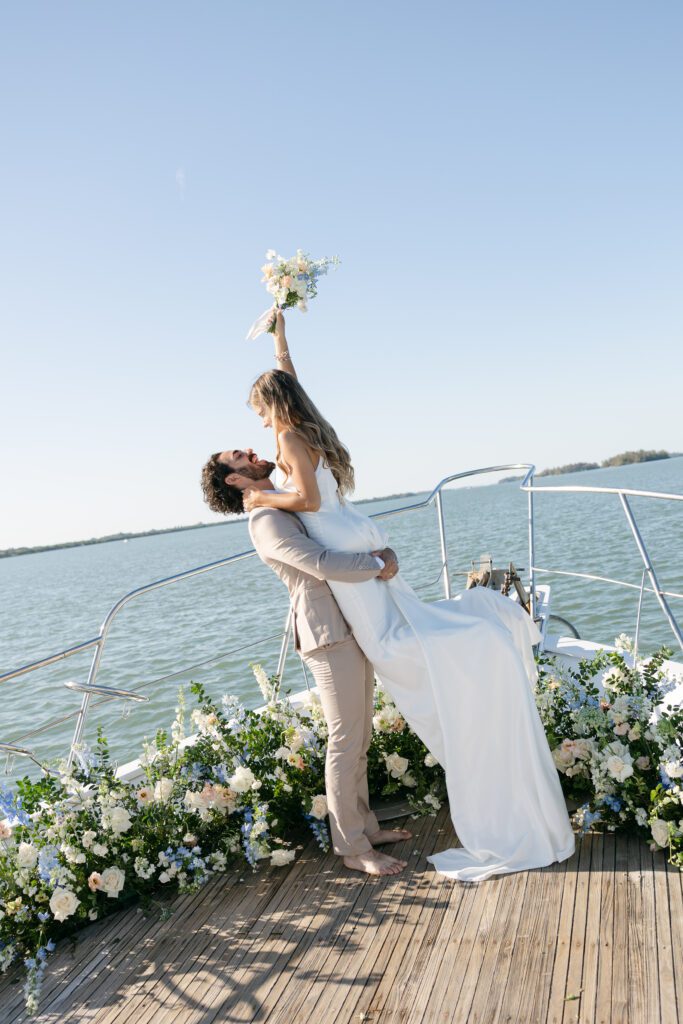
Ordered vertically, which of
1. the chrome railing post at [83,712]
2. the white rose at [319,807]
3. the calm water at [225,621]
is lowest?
the calm water at [225,621]

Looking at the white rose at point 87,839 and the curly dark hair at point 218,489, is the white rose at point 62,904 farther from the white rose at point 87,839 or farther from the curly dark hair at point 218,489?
the curly dark hair at point 218,489

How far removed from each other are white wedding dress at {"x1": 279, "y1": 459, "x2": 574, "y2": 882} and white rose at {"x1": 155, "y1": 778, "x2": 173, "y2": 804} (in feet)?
3.40

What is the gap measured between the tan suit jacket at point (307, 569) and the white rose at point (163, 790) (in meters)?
0.85

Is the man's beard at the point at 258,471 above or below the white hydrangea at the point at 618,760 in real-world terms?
above

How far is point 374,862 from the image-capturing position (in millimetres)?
2838

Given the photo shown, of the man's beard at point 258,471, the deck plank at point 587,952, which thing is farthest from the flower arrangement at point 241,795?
the man's beard at point 258,471

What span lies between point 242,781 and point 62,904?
0.78 m

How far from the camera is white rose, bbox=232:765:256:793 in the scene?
10.1ft

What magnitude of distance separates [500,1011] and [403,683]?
3.58 feet

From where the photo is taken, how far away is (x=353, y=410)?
650 inches

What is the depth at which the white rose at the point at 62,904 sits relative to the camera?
8.71 feet

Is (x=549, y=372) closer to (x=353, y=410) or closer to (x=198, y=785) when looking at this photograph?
(x=353, y=410)

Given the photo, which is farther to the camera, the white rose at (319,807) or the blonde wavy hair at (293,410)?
the white rose at (319,807)

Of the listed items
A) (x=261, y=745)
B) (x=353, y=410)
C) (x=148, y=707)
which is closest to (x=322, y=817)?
(x=261, y=745)
